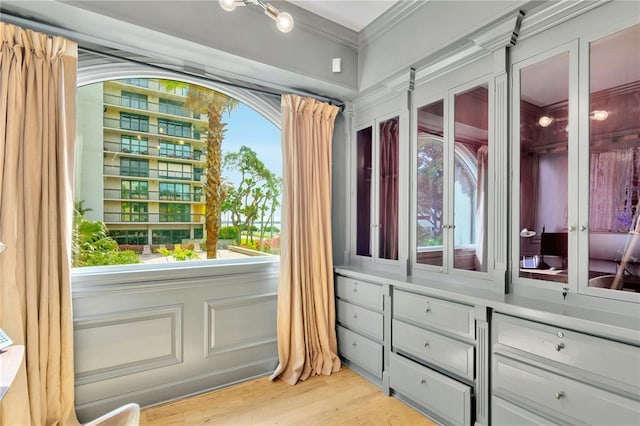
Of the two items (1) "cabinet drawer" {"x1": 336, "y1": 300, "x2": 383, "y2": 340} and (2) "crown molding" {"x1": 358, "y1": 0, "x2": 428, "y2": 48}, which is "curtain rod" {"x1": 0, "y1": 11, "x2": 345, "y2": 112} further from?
(1) "cabinet drawer" {"x1": 336, "y1": 300, "x2": 383, "y2": 340}

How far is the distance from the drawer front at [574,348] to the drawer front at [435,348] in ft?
0.83

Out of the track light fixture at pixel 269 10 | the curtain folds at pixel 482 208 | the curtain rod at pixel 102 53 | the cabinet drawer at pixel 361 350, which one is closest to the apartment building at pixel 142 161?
the curtain rod at pixel 102 53

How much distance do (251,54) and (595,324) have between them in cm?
255

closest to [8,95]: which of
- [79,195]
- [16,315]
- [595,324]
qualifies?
[79,195]

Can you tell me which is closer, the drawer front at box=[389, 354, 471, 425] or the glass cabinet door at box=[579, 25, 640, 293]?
the glass cabinet door at box=[579, 25, 640, 293]

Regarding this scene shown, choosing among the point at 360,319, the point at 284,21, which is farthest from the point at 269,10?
the point at 360,319

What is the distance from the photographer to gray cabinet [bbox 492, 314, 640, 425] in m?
1.35

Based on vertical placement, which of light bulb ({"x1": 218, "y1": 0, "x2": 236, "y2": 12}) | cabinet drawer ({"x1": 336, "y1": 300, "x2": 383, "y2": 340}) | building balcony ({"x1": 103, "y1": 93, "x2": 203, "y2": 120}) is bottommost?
cabinet drawer ({"x1": 336, "y1": 300, "x2": 383, "y2": 340})

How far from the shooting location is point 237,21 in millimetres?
2326

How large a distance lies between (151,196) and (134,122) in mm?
572

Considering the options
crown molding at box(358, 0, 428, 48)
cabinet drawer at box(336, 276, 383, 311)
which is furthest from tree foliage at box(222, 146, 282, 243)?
crown molding at box(358, 0, 428, 48)

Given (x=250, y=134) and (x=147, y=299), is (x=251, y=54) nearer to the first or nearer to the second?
(x=250, y=134)

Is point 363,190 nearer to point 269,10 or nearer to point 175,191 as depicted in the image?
point 175,191

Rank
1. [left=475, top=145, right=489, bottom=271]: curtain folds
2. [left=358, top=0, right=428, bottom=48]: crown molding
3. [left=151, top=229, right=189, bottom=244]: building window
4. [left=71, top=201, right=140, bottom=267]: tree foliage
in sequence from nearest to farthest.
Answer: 1. [left=475, top=145, right=489, bottom=271]: curtain folds
2. [left=71, top=201, right=140, bottom=267]: tree foliage
3. [left=358, top=0, right=428, bottom=48]: crown molding
4. [left=151, top=229, right=189, bottom=244]: building window
